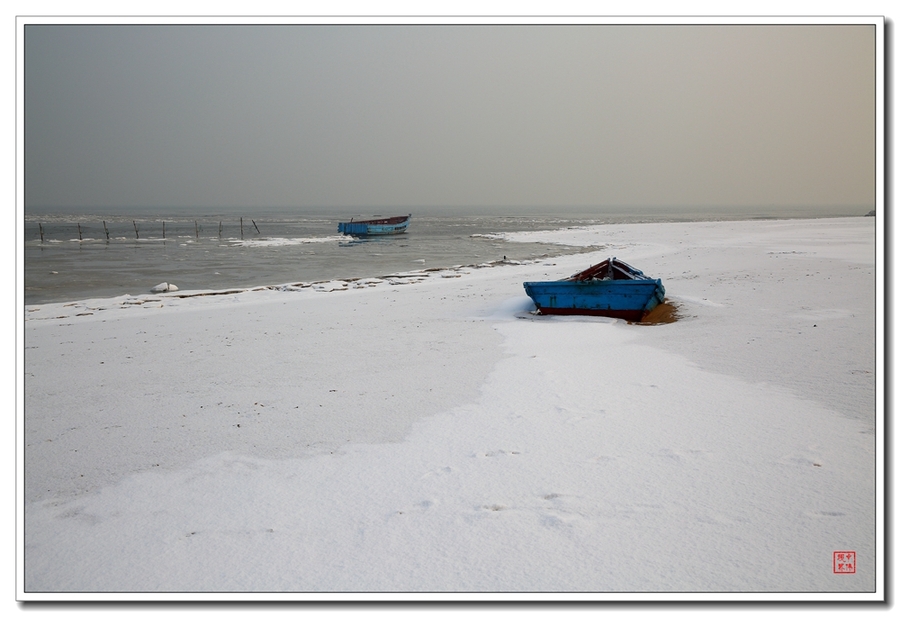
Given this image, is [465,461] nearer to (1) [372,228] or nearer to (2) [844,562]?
(2) [844,562]

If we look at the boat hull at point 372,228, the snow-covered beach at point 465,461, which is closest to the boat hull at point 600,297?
the snow-covered beach at point 465,461

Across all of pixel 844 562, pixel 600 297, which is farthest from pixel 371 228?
pixel 844 562

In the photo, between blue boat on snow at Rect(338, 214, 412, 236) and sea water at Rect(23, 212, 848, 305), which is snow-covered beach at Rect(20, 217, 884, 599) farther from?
blue boat on snow at Rect(338, 214, 412, 236)

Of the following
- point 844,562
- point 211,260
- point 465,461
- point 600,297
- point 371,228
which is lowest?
point 844,562

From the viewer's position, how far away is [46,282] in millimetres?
16859

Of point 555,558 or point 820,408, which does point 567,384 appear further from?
point 555,558

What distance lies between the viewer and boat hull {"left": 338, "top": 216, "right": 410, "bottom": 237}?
47188 millimetres

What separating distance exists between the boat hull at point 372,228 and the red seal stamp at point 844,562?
150 ft

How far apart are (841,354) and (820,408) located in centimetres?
199

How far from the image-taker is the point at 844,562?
3131 mm

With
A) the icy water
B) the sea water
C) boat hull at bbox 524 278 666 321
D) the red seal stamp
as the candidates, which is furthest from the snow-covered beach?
the sea water

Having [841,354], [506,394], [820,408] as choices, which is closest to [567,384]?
[506,394]

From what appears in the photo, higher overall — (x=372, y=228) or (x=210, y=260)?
(x=372, y=228)
